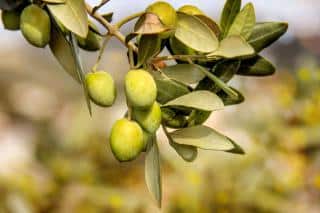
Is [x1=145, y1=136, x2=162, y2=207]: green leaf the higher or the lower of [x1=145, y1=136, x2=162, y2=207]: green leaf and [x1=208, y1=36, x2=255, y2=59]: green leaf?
the lower

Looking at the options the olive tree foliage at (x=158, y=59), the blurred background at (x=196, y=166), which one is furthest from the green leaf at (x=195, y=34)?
the blurred background at (x=196, y=166)

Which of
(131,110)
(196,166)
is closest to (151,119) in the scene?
(131,110)

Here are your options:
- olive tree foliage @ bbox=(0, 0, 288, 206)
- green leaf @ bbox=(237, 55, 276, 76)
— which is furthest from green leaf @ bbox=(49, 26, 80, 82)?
green leaf @ bbox=(237, 55, 276, 76)

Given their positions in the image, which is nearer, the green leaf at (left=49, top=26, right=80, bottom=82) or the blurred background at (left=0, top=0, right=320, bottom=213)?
the green leaf at (left=49, top=26, right=80, bottom=82)

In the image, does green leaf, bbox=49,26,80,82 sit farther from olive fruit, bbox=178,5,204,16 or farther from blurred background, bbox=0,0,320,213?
blurred background, bbox=0,0,320,213

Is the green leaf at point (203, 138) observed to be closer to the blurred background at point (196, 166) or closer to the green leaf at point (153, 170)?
the green leaf at point (153, 170)

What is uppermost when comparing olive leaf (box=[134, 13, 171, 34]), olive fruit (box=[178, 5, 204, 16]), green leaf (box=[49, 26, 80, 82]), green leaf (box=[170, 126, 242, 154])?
olive leaf (box=[134, 13, 171, 34])

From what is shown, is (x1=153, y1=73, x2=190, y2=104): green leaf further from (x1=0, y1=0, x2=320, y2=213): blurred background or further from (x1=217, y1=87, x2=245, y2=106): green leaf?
(x1=0, y1=0, x2=320, y2=213): blurred background
